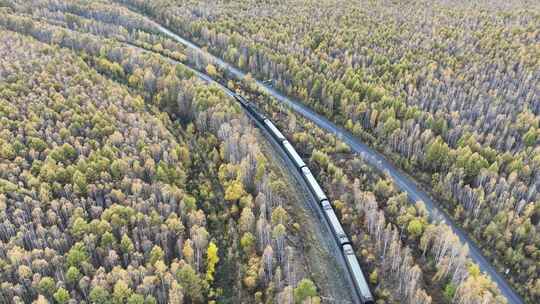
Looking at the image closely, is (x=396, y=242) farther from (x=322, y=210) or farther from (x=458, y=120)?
(x=458, y=120)

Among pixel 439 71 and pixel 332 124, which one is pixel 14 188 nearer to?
pixel 332 124

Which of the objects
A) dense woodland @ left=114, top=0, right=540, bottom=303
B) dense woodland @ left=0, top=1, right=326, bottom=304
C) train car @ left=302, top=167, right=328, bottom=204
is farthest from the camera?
train car @ left=302, top=167, right=328, bottom=204

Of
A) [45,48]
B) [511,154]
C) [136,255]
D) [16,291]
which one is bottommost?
[16,291]

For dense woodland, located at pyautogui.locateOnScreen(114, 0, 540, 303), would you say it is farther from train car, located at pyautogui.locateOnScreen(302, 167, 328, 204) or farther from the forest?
train car, located at pyautogui.locateOnScreen(302, 167, 328, 204)

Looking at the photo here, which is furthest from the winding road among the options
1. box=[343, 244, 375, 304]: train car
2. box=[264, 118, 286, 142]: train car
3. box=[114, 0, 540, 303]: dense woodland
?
box=[343, 244, 375, 304]: train car

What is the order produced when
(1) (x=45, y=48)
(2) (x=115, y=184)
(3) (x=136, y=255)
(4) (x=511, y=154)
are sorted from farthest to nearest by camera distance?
(1) (x=45, y=48), (4) (x=511, y=154), (2) (x=115, y=184), (3) (x=136, y=255)

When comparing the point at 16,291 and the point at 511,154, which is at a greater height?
the point at 511,154

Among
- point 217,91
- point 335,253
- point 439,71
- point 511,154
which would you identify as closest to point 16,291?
point 335,253

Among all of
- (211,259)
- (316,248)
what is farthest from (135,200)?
(316,248)
